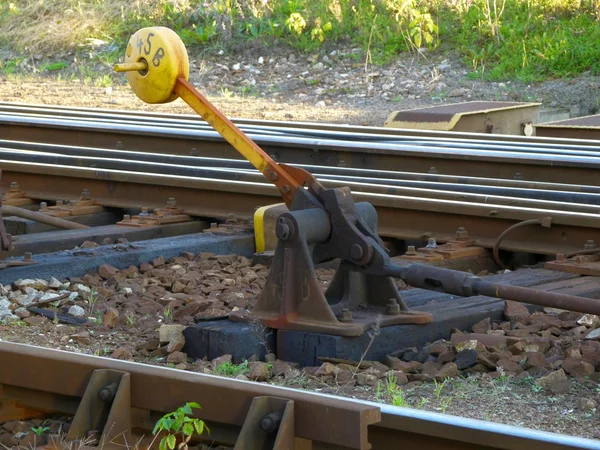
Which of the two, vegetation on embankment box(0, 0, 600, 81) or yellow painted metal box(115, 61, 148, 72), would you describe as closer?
yellow painted metal box(115, 61, 148, 72)

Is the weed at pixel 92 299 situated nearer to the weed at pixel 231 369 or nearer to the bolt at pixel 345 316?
the weed at pixel 231 369

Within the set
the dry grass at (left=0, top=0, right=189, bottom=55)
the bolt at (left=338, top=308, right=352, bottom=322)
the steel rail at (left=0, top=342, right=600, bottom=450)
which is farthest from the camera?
the dry grass at (left=0, top=0, right=189, bottom=55)

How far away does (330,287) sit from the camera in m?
4.99

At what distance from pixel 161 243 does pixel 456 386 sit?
3190mm

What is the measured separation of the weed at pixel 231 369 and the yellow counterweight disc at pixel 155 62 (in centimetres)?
120

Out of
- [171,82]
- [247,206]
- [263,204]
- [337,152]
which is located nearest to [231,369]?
[171,82]

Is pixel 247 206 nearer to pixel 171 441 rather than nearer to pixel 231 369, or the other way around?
pixel 231 369

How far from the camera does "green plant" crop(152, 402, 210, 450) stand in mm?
3510

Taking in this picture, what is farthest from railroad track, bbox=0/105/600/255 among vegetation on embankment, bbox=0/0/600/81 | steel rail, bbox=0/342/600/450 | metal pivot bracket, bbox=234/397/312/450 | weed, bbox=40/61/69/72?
weed, bbox=40/61/69/72

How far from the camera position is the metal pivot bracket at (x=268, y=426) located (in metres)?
3.35

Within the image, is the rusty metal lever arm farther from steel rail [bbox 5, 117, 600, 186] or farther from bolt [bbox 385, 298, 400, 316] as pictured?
steel rail [bbox 5, 117, 600, 186]

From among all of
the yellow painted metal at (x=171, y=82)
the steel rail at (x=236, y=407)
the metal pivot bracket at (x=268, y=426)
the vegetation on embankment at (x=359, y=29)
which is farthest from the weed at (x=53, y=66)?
the metal pivot bracket at (x=268, y=426)

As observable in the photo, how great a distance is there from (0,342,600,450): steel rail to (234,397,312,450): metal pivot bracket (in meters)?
0.03

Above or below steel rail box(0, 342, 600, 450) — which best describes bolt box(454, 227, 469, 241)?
below
